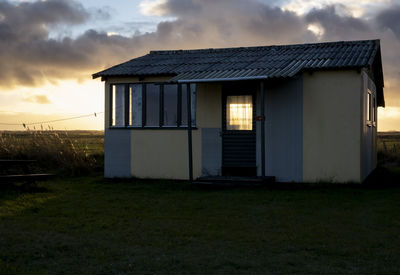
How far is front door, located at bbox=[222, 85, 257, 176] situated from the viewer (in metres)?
14.7

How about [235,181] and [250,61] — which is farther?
[250,61]

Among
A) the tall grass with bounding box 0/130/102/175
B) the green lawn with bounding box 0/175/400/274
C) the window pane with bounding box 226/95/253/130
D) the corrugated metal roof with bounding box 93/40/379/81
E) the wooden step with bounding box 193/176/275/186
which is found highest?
the corrugated metal roof with bounding box 93/40/379/81

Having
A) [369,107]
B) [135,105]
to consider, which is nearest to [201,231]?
[135,105]

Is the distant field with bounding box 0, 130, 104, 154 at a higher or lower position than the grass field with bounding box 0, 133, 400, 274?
higher

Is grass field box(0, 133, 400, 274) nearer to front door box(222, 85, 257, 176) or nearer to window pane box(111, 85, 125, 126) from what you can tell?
front door box(222, 85, 257, 176)

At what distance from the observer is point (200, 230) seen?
8000 mm

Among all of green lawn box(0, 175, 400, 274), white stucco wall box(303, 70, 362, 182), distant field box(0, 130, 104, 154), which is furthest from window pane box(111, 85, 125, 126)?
white stucco wall box(303, 70, 362, 182)

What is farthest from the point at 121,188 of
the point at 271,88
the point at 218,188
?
the point at 271,88

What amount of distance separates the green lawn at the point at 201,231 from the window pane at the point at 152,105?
3125 mm

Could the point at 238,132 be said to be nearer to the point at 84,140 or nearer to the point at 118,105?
the point at 118,105

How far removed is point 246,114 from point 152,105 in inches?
113

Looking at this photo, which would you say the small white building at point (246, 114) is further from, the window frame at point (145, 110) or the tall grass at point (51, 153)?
the tall grass at point (51, 153)

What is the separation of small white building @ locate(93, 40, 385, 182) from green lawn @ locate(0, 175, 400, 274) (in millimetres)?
Answer: 1510

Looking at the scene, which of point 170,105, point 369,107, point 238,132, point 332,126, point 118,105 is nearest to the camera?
point 332,126
